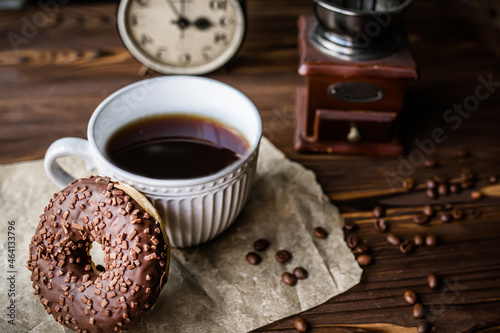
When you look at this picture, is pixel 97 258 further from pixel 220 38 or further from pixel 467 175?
pixel 467 175

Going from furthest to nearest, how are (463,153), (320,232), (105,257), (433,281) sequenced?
1. (463,153)
2. (320,232)
3. (433,281)
4. (105,257)

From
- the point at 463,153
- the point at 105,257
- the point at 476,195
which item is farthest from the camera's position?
the point at 463,153

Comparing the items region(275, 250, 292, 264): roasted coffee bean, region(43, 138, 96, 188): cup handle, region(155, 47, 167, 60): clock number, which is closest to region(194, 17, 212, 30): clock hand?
region(155, 47, 167, 60): clock number

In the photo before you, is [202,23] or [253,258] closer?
[253,258]

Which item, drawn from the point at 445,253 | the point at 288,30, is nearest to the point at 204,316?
the point at 445,253

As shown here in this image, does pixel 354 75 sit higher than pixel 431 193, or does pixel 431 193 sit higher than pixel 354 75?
pixel 354 75

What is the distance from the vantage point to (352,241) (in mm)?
1206

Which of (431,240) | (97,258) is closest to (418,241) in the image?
(431,240)

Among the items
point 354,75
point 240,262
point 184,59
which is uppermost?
point 354,75

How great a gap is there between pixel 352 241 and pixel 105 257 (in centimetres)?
54

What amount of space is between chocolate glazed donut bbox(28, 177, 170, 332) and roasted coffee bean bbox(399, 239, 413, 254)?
1.74 feet

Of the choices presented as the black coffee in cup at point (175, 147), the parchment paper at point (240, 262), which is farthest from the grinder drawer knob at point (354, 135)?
the black coffee in cup at point (175, 147)

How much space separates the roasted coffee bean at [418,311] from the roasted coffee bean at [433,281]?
6cm

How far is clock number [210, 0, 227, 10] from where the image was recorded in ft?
5.08
